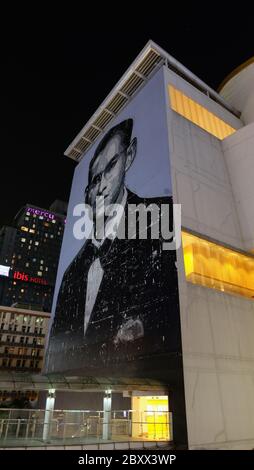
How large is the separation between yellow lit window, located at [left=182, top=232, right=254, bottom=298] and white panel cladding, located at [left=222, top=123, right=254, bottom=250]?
192 cm

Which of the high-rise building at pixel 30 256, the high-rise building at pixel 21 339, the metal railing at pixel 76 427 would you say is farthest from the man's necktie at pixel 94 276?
the high-rise building at pixel 30 256

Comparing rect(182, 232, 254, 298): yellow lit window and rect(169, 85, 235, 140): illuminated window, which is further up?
rect(169, 85, 235, 140): illuminated window

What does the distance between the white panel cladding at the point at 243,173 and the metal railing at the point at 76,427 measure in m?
14.4

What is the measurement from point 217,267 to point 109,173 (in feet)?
50.2

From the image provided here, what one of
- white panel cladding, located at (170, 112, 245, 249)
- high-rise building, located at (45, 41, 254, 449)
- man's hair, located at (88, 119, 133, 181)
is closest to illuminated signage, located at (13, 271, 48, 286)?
high-rise building, located at (45, 41, 254, 449)

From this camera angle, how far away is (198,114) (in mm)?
30781

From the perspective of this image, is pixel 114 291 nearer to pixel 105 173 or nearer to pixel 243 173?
pixel 105 173

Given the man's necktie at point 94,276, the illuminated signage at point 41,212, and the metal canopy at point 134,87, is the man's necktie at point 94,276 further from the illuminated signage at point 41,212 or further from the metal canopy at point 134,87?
the illuminated signage at point 41,212

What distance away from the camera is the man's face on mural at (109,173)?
29406 millimetres

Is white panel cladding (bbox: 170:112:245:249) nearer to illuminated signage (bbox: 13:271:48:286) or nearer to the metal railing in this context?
the metal railing

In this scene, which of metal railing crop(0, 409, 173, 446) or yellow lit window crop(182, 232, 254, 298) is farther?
yellow lit window crop(182, 232, 254, 298)

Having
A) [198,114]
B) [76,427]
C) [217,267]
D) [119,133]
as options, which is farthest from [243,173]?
[76,427]

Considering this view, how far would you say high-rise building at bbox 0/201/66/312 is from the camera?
116m

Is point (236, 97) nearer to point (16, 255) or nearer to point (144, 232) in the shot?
point (144, 232)
